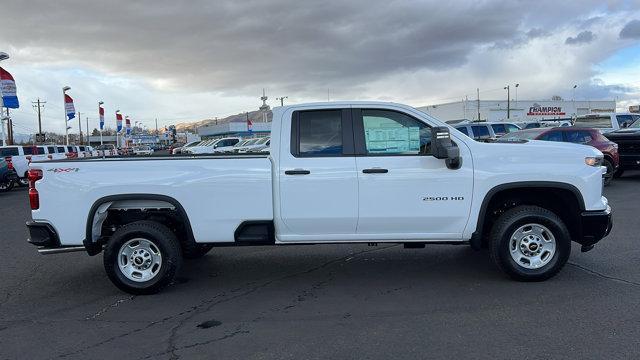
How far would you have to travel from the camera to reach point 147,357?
4180 mm

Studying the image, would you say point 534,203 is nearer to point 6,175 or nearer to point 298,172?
point 298,172

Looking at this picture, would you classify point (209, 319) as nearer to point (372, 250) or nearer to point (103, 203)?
point (103, 203)

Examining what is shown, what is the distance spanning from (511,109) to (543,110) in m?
5.21

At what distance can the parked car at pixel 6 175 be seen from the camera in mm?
18672

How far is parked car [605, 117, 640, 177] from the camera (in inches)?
572

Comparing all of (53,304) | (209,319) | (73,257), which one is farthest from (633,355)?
(73,257)

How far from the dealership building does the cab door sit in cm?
7321

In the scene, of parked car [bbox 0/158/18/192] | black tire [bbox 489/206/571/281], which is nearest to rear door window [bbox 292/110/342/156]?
black tire [bbox 489/206/571/281]

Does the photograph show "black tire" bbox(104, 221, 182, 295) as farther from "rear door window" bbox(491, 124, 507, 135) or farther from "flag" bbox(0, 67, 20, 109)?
"flag" bbox(0, 67, 20, 109)

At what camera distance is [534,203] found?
6.05m

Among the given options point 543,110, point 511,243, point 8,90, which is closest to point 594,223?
point 511,243

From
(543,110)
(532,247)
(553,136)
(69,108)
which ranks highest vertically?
(543,110)

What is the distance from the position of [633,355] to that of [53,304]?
18.0 ft

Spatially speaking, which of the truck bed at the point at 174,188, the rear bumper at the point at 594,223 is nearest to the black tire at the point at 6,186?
the truck bed at the point at 174,188
